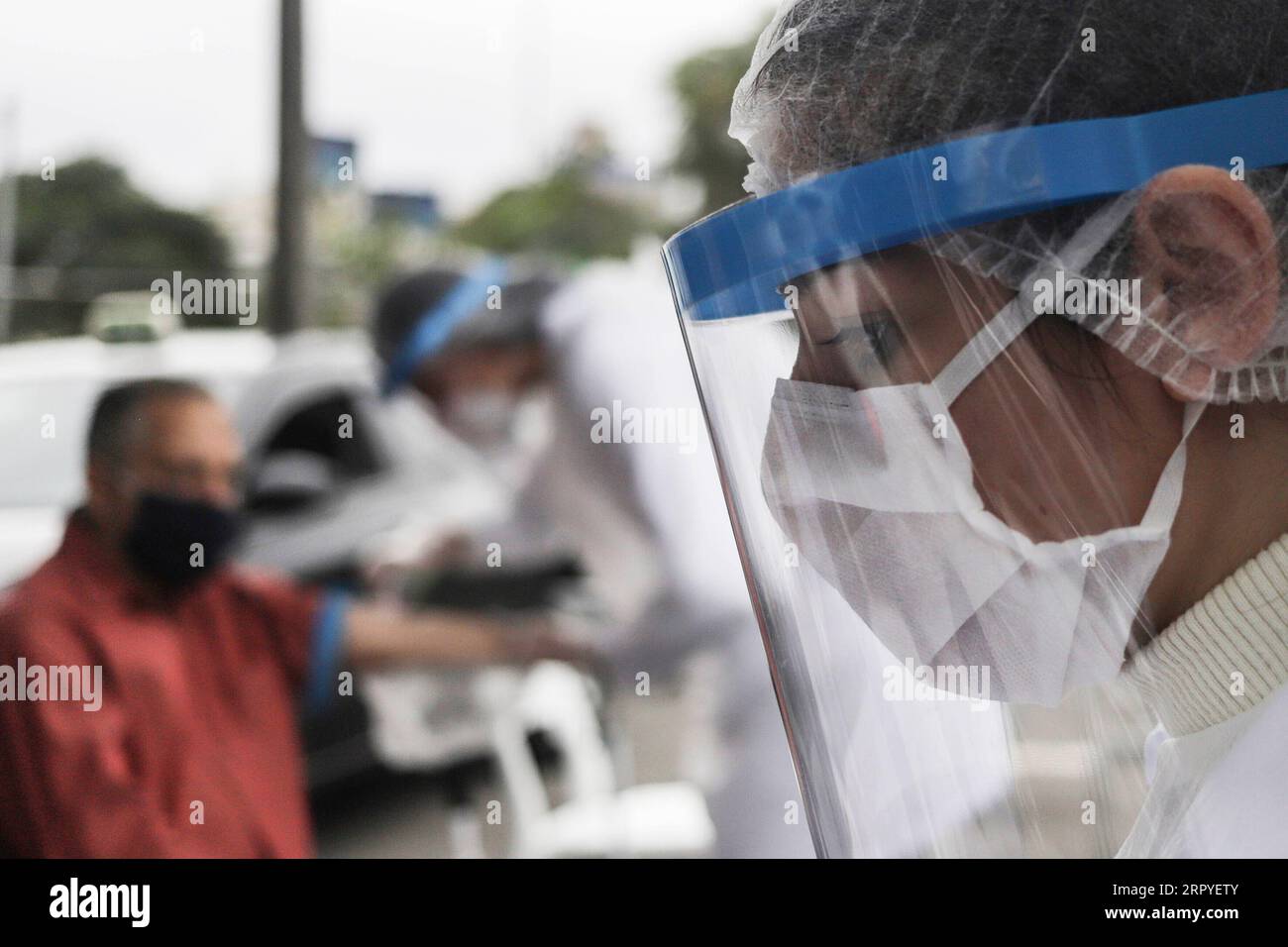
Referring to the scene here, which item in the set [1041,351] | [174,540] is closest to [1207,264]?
[1041,351]

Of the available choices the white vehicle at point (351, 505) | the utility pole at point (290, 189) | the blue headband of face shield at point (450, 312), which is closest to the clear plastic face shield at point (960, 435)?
the white vehicle at point (351, 505)

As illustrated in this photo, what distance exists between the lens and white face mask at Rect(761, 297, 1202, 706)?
1.03 meters

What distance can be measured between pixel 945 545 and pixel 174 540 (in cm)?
167

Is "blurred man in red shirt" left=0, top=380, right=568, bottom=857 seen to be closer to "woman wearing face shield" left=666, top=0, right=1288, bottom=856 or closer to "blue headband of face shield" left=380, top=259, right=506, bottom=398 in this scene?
"blue headband of face shield" left=380, top=259, right=506, bottom=398

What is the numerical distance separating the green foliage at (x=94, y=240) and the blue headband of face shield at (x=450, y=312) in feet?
18.8

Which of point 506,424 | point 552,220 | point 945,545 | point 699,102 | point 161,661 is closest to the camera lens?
point 945,545

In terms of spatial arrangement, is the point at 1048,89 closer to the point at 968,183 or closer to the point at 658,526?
the point at 968,183

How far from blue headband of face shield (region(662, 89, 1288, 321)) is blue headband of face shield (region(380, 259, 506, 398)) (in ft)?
6.60

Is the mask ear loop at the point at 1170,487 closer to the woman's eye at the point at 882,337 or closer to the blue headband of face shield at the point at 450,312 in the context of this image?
the woman's eye at the point at 882,337

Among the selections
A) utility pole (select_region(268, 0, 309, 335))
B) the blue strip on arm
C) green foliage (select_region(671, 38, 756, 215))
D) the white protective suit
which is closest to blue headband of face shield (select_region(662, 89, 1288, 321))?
the white protective suit

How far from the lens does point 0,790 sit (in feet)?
6.23

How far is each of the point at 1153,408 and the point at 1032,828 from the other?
50cm

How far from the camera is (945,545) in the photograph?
42.3 inches
